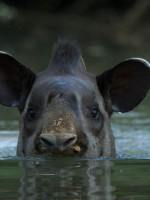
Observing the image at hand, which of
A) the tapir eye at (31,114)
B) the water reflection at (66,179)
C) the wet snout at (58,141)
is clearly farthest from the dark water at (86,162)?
the tapir eye at (31,114)

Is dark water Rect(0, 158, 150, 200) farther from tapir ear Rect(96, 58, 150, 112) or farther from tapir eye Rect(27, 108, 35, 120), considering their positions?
tapir ear Rect(96, 58, 150, 112)

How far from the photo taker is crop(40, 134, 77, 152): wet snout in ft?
24.1

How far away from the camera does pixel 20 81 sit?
9523 mm

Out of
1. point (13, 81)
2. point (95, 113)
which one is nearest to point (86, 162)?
point (95, 113)

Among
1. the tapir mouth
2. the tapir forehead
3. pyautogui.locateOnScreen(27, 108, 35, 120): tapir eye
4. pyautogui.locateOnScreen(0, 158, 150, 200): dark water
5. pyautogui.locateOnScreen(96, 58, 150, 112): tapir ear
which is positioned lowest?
pyautogui.locateOnScreen(0, 158, 150, 200): dark water

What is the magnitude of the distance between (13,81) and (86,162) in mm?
2004

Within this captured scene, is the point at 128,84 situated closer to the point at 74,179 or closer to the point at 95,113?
the point at 95,113

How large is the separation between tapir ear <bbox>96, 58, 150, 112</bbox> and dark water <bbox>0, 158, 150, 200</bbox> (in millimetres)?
1169

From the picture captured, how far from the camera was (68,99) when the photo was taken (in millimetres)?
8180

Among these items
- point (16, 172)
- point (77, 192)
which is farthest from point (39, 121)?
point (77, 192)

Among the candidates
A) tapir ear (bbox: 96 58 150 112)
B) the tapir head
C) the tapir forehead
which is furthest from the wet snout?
tapir ear (bbox: 96 58 150 112)

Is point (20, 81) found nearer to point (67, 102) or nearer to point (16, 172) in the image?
point (67, 102)

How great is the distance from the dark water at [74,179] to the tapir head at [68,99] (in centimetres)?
17

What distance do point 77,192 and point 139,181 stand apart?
2.72ft
